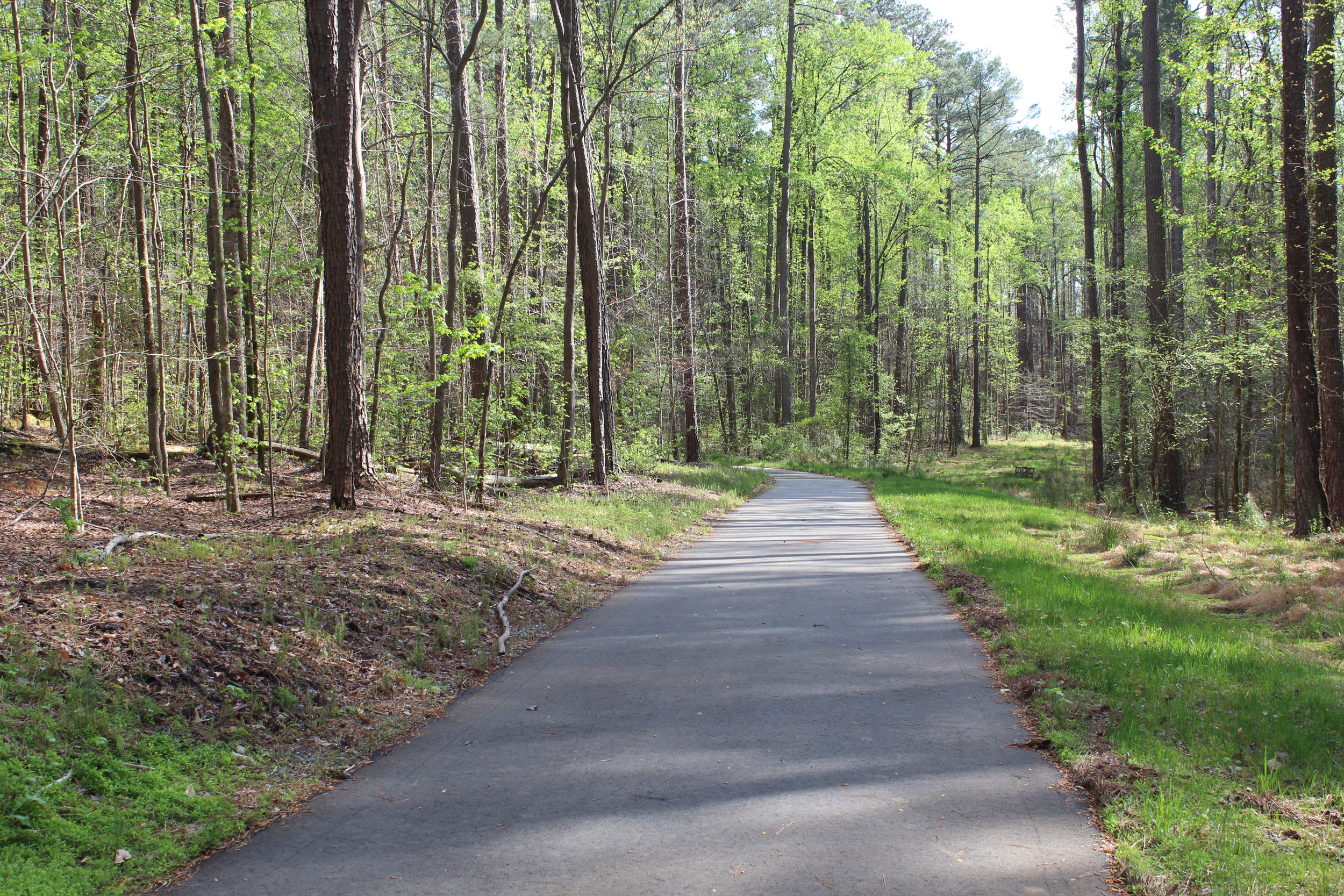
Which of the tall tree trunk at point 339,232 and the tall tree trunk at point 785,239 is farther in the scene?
the tall tree trunk at point 785,239

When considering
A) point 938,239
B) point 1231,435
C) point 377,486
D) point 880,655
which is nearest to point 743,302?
point 938,239

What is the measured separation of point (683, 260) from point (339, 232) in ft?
62.1

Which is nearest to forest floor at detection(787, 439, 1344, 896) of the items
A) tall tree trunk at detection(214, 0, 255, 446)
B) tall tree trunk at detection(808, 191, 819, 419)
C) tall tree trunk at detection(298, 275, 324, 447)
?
tall tree trunk at detection(214, 0, 255, 446)

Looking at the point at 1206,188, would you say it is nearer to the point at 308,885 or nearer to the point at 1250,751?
the point at 1250,751

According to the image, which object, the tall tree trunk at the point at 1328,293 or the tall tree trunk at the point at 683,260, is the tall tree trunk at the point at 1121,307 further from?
the tall tree trunk at the point at 683,260

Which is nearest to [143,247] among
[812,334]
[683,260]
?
[683,260]

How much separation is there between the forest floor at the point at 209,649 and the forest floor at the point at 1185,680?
399cm

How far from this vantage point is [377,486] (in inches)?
414

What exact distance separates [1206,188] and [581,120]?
91.4ft

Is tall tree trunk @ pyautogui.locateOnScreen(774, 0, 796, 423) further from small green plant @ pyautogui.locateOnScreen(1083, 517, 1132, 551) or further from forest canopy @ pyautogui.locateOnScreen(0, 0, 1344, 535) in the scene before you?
small green plant @ pyautogui.locateOnScreen(1083, 517, 1132, 551)

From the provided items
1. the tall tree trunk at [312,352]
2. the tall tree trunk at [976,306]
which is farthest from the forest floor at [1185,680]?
the tall tree trunk at [976,306]

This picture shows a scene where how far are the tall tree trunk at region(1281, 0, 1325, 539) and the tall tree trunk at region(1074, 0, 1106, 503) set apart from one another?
8.05 metres

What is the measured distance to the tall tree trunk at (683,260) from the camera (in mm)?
26250

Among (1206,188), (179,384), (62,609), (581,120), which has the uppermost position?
(1206,188)
